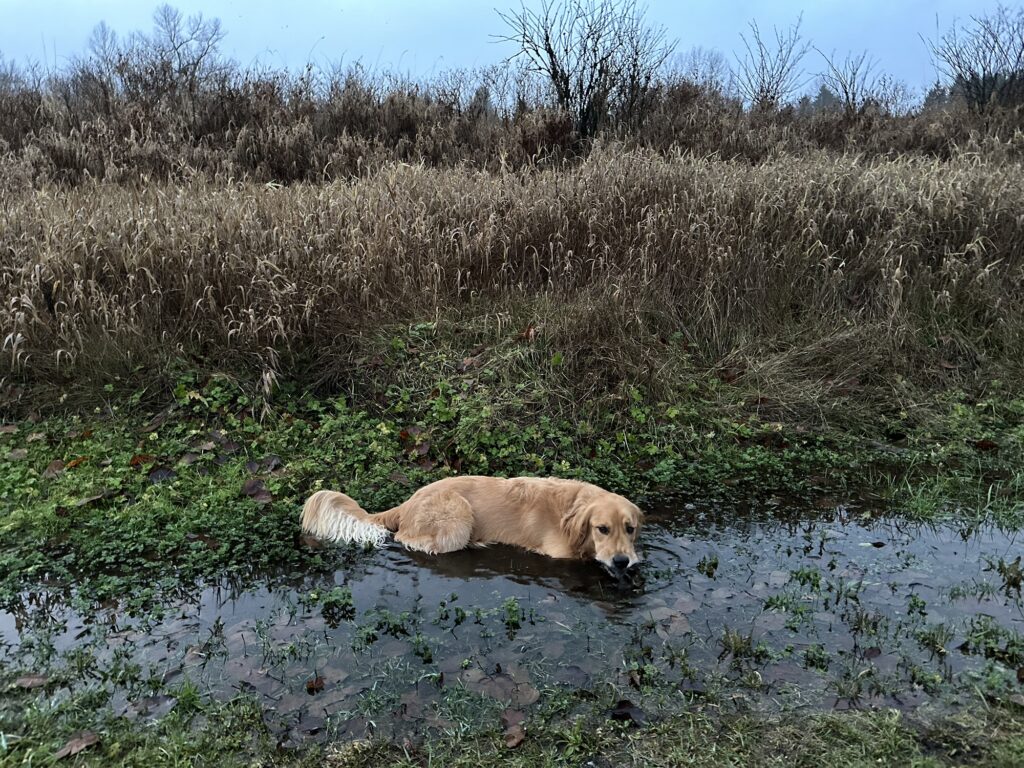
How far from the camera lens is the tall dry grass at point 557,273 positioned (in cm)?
672

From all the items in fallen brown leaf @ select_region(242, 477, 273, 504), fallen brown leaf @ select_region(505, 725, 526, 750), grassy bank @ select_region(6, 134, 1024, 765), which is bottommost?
fallen brown leaf @ select_region(505, 725, 526, 750)

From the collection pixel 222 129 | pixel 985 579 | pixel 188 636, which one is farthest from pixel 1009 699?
pixel 222 129

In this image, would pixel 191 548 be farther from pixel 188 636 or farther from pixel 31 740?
pixel 31 740

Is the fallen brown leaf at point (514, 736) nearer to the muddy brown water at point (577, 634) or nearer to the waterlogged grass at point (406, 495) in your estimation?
the waterlogged grass at point (406, 495)

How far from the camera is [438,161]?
11.6m

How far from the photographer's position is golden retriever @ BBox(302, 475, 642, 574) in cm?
450

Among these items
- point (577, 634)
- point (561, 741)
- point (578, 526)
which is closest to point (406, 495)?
point (578, 526)

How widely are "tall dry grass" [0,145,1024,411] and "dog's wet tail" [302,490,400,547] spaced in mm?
2224

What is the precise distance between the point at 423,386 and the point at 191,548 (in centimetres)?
258

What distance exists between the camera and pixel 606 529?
4.36 meters

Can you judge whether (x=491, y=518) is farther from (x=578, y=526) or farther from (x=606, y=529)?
(x=606, y=529)

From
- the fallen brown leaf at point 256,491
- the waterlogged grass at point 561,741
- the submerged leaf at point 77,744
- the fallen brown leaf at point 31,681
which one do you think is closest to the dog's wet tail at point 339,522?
the fallen brown leaf at point 256,491

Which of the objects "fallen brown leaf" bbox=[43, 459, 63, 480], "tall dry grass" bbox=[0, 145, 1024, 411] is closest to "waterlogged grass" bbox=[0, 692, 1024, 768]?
"fallen brown leaf" bbox=[43, 459, 63, 480]

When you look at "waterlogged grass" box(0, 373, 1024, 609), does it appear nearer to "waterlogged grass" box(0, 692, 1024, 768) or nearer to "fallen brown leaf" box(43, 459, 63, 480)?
"fallen brown leaf" box(43, 459, 63, 480)
